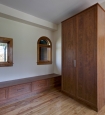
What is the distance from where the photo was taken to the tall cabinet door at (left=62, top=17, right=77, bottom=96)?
2.59 meters

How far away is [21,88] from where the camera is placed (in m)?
2.63

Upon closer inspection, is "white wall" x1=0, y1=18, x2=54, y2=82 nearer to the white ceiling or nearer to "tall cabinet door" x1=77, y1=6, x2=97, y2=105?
the white ceiling

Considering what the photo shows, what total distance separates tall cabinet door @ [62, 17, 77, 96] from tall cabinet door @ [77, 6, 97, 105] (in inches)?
5.9

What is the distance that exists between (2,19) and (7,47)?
35.6 inches

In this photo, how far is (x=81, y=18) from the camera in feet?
7.82

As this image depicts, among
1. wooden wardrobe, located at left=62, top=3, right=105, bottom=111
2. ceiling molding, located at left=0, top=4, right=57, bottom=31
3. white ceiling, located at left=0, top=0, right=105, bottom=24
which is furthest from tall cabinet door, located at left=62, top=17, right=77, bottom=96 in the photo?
ceiling molding, located at left=0, top=4, right=57, bottom=31

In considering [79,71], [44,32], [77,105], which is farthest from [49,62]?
[77,105]

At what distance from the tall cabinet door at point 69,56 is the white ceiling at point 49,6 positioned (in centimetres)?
41

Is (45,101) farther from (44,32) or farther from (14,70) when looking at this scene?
(44,32)

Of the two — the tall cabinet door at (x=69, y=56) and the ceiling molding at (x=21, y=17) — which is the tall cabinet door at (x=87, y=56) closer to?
the tall cabinet door at (x=69, y=56)

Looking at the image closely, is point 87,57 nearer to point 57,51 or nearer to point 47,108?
point 47,108

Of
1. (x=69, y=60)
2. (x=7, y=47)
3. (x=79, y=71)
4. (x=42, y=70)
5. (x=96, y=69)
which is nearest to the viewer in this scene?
(x=96, y=69)

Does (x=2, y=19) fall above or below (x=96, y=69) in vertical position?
above

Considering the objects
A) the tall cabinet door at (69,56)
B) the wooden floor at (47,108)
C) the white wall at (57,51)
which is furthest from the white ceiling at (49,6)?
the wooden floor at (47,108)
